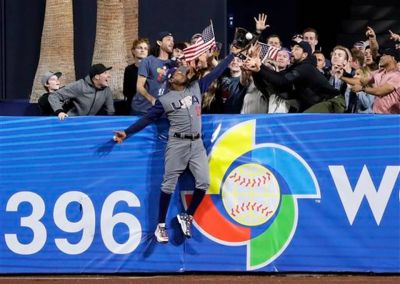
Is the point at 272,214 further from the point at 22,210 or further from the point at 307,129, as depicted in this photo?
the point at 22,210

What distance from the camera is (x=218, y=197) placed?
10.2 metres

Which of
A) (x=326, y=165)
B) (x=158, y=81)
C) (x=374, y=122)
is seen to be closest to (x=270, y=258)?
(x=326, y=165)

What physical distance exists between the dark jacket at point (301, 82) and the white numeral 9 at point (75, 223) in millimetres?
2226

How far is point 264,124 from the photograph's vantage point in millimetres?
10148

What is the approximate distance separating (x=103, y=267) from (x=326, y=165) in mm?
2478

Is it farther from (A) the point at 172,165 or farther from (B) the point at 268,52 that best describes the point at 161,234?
(B) the point at 268,52

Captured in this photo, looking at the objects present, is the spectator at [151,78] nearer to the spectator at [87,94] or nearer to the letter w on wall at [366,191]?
the spectator at [87,94]

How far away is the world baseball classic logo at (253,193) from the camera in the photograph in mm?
10117

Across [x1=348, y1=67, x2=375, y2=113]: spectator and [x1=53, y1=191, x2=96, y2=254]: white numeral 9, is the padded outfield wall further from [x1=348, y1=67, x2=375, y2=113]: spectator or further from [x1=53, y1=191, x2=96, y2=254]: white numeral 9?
[x1=348, y1=67, x2=375, y2=113]: spectator

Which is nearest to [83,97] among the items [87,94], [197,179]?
[87,94]

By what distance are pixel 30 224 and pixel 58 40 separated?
4.35 meters

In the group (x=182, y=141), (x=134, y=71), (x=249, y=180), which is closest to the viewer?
(x=182, y=141)

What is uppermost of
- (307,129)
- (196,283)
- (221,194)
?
(307,129)

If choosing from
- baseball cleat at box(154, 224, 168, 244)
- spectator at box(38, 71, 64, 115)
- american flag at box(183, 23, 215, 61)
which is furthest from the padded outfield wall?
spectator at box(38, 71, 64, 115)
